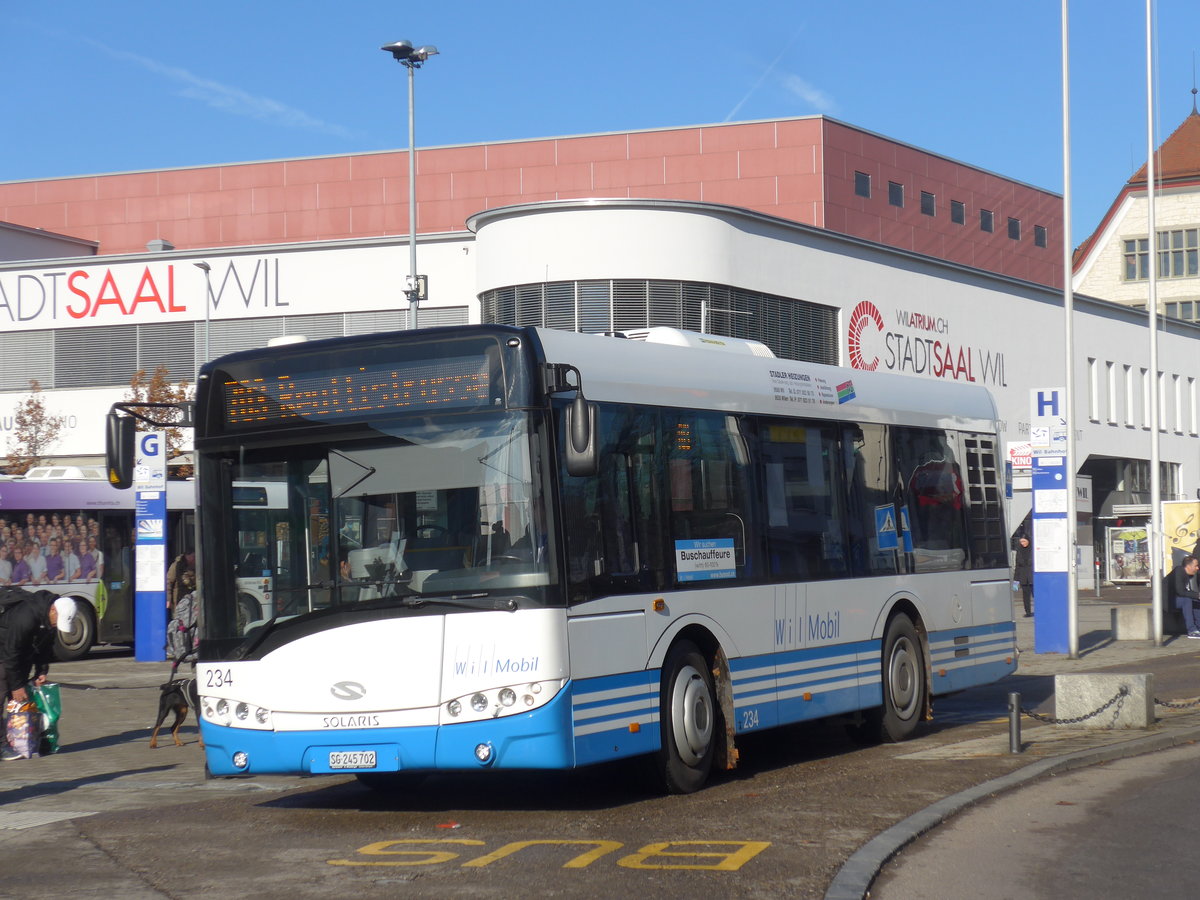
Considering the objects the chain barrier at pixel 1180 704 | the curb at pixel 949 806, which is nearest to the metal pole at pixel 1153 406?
the chain barrier at pixel 1180 704

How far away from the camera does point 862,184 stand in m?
56.4

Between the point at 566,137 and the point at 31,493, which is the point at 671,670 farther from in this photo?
the point at 566,137

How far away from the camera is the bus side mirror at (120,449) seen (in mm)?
10570

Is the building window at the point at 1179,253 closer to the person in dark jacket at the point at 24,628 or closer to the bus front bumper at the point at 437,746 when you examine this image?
the person in dark jacket at the point at 24,628

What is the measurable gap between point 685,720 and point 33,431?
37.9 meters

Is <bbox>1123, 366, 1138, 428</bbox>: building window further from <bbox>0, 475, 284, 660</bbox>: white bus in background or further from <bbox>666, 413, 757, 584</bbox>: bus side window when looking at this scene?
<bbox>666, 413, 757, 584</bbox>: bus side window

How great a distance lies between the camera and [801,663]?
11992mm

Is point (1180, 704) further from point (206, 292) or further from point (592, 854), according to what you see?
point (206, 292)

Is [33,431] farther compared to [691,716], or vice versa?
[33,431]

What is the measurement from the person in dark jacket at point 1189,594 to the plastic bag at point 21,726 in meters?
19.1

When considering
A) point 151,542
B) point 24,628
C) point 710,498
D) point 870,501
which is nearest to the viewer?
point 710,498

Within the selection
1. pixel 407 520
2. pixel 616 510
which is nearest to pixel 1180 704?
pixel 616 510

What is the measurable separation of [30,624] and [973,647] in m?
8.11

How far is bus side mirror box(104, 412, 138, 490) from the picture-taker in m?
10.6
